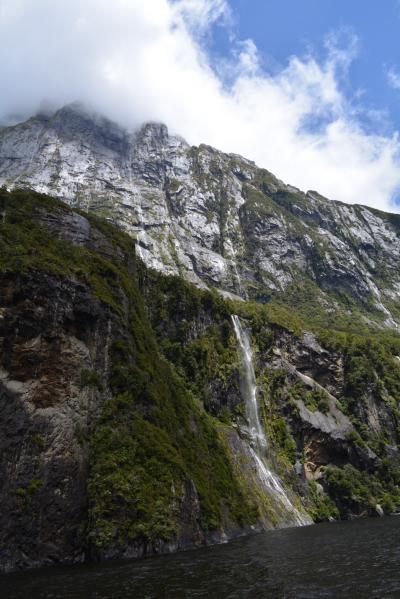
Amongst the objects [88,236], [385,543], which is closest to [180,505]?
[385,543]

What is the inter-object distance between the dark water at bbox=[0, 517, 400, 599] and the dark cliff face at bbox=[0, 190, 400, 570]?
419 cm

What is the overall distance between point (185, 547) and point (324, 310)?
148m

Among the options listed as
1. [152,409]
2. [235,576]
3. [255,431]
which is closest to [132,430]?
[152,409]

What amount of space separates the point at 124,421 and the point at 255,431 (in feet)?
129

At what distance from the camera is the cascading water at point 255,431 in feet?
214

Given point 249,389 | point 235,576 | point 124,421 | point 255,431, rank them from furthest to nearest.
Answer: point 249,389
point 255,431
point 124,421
point 235,576

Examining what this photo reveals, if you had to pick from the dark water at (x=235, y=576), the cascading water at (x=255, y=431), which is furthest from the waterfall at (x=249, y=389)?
the dark water at (x=235, y=576)

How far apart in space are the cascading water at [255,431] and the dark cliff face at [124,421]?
6.02ft

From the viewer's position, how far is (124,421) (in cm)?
4156

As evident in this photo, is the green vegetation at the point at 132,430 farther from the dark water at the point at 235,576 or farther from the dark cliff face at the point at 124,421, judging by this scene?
the dark water at the point at 235,576

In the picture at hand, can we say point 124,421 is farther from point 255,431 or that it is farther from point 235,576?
point 255,431

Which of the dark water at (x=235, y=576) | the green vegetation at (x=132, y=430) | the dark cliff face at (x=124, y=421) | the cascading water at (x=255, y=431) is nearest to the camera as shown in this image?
the dark water at (x=235, y=576)

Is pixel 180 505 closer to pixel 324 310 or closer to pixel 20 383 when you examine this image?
pixel 20 383

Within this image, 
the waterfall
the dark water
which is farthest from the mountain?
the dark water
